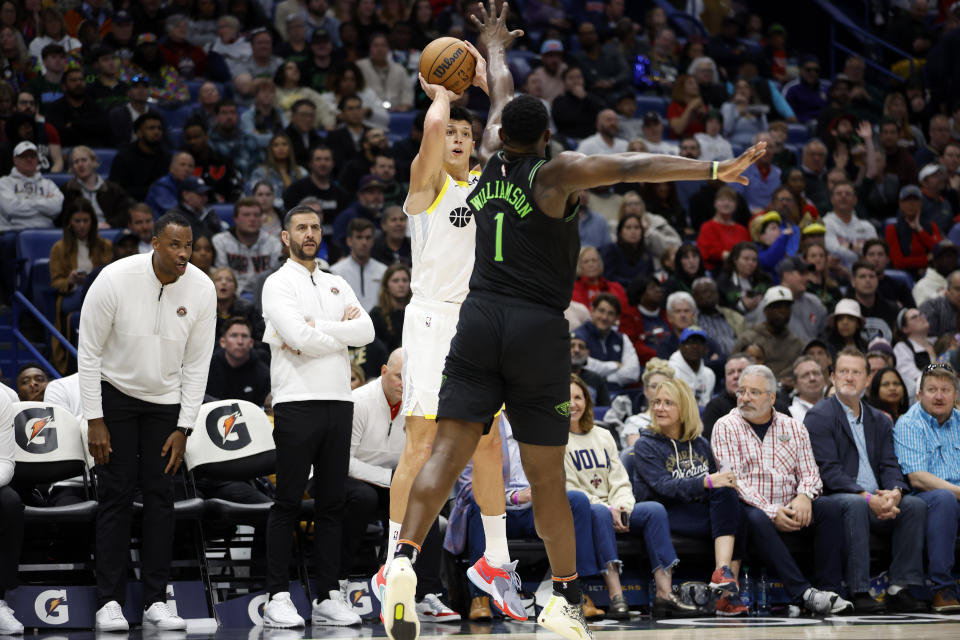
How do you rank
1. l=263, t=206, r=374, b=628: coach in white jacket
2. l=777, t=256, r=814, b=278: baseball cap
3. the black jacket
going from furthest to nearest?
l=777, t=256, r=814, b=278: baseball cap, the black jacket, l=263, t=206, r=374, b=628: coach in white jacket

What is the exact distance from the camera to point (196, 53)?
14.3m

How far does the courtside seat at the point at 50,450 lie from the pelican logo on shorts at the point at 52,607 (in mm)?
410

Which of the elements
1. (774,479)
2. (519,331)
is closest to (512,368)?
(519,331)

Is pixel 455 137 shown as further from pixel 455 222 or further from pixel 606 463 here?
pixel 606 463

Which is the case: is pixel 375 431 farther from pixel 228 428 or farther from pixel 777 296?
pixel 777 296

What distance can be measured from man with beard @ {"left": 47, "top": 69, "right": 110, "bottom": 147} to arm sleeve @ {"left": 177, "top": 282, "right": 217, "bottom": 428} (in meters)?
6.29

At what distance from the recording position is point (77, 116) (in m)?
12.7

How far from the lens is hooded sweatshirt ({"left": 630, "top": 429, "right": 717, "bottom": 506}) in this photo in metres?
8.26

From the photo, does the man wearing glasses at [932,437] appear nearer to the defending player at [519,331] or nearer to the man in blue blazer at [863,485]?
the man in blue blazer at [863,485]

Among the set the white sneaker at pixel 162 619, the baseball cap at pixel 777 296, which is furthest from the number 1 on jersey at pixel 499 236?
the baseball cap at pixel 777 296

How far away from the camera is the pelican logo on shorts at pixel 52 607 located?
6.79 metres

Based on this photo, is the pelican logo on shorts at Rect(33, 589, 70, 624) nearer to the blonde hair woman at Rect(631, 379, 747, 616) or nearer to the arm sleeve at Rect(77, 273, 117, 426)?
the arm sleeve at Rect(77, 273, 117, 426)

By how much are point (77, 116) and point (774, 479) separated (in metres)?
8.17

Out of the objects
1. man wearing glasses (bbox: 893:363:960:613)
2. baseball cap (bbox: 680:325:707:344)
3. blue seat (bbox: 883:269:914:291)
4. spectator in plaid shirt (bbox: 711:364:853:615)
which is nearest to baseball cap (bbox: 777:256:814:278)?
blue seat (bbox: 883:269:914:291)
